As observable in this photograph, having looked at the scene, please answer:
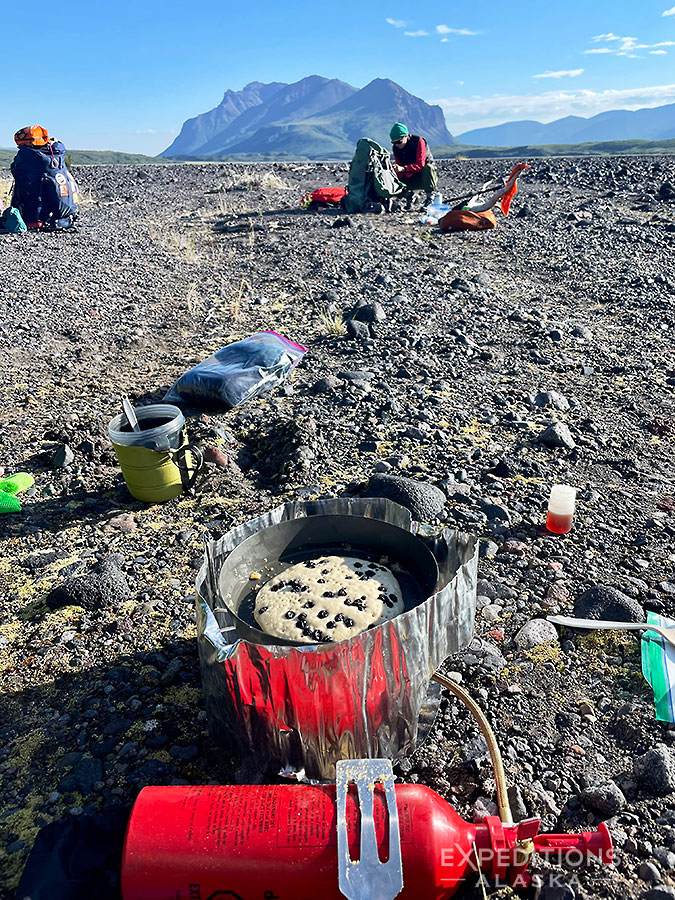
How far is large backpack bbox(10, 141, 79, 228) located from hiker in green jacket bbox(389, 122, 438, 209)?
6.83m

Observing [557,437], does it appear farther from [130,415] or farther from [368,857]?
[368,857]

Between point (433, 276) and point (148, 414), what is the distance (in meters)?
5.77

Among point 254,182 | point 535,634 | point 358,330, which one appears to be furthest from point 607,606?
point 254,182

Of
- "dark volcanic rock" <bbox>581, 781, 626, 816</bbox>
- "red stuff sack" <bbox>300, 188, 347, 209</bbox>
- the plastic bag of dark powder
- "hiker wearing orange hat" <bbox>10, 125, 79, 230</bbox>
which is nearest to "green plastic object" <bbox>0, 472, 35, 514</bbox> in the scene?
the plastic bag of dark powder

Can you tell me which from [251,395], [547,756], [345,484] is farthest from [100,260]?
[547,756]

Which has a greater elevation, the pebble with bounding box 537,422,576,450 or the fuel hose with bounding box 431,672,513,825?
the pebble with bounding box 537,422,576,450

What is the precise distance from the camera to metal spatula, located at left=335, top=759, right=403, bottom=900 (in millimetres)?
1409

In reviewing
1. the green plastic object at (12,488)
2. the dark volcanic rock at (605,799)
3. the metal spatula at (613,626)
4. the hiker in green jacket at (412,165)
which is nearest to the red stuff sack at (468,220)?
the hiker in green jacket at (412,165)

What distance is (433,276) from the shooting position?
8445 mm

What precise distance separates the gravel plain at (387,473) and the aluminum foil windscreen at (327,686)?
0.22 meters

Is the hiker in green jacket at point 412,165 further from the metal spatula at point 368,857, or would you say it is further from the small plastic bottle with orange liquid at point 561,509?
the metal spatula at point 368,857

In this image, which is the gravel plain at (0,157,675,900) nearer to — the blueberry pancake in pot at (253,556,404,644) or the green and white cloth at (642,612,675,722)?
the green and white cloth at (642,612,675,722)

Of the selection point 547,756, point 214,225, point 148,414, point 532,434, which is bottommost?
point 547,756

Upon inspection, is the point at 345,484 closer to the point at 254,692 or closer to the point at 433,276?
the point at 254,692
